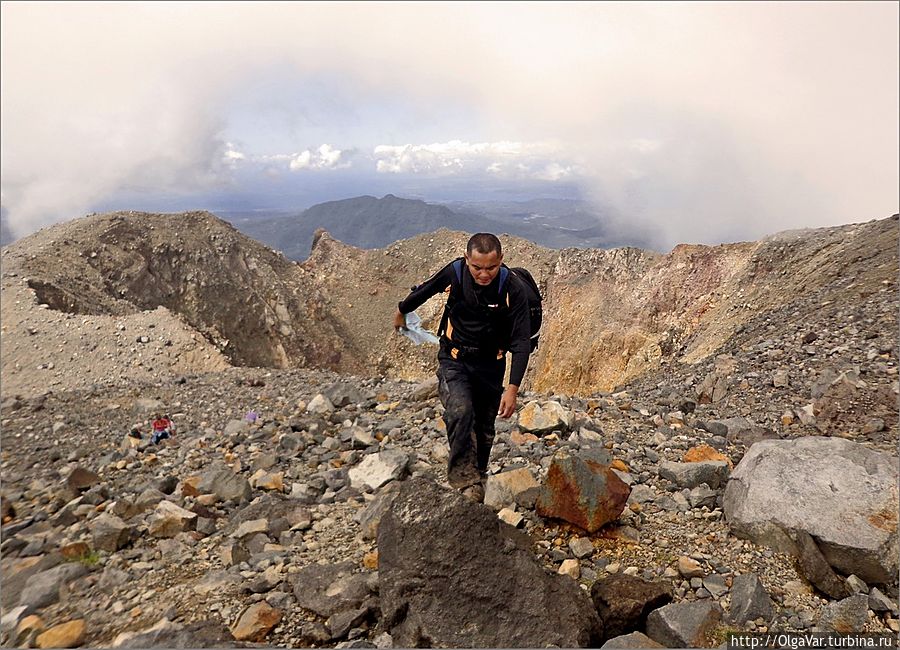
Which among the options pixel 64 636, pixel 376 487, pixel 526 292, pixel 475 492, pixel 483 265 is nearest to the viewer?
pixel 64 636

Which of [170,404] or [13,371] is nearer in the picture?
[170,404]

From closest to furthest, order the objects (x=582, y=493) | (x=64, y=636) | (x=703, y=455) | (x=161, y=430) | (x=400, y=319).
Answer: (x=64, y=636) < (x=582, y=493) < (x=400, y=319) < (x=703, y=455) < (x=161, y=430)

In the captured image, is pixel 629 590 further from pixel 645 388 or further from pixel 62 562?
pixel 645 388

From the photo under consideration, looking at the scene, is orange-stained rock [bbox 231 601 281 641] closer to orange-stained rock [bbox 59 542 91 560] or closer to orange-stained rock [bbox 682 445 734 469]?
orange-stained rock [bbox 59 542 91 560]

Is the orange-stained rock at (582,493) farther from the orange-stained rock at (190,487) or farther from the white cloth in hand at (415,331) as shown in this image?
the orange-stained rock at (190,487)

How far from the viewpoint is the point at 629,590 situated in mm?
3920

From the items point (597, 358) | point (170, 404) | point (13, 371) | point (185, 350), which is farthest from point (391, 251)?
point (170, 404)

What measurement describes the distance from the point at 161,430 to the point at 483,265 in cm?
646

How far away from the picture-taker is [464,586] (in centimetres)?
367

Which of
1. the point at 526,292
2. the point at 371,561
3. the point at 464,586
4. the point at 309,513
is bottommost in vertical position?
the point at 309,513

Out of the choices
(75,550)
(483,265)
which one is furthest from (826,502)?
(75,550)

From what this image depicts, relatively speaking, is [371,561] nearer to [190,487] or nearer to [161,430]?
[190,487]

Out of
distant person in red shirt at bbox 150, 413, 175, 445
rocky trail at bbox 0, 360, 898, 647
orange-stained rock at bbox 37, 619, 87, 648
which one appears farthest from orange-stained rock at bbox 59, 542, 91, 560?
distant person in red shirt at bbox 150, 413, 175, 445

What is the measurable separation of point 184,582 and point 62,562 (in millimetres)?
1391
